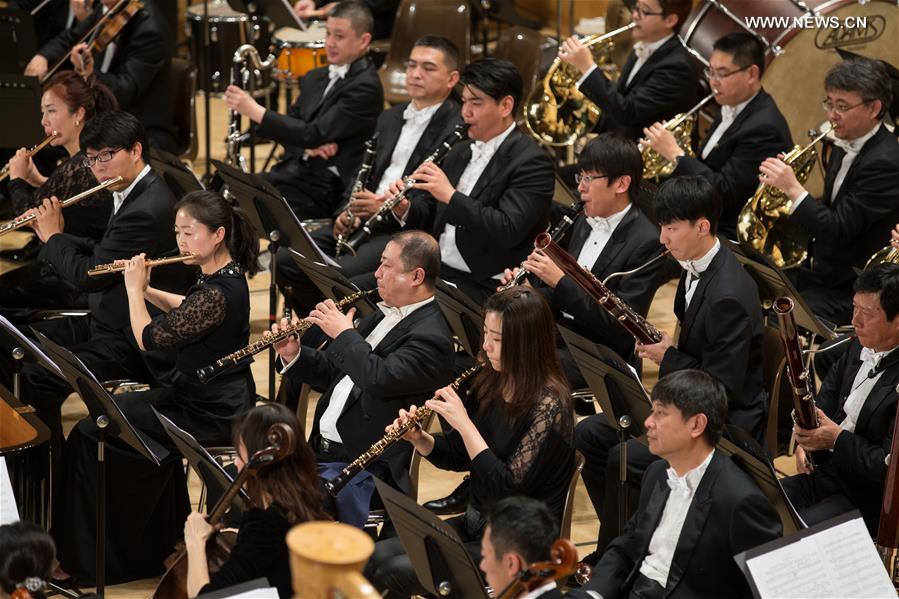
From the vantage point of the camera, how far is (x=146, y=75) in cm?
720

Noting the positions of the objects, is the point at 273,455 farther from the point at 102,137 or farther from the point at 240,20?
the point at 240,20

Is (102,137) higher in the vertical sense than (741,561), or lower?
lower

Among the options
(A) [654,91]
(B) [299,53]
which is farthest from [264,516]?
(B) [299,53]

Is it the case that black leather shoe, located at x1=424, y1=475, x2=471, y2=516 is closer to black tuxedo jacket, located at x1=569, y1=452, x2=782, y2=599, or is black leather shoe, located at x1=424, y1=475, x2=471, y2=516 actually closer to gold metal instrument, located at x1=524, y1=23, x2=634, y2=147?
black tuxedo jacket, located at x1=569, y1=452, x2=782, y2=599

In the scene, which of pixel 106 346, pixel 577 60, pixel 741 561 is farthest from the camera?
pixel 577 60

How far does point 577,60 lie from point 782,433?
2.35m

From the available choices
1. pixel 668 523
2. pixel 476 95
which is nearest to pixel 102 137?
pixel 476 95

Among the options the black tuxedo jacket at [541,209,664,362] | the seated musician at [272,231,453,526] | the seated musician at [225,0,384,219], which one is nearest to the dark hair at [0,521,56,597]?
the seated musician at [272,231,453,526]

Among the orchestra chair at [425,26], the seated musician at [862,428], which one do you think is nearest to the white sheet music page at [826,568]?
the seated musician at [862,428]

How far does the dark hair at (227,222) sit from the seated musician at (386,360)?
0.39m

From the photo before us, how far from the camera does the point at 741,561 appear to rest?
3.14m

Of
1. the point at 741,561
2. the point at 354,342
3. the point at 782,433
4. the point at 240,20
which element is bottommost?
the point at 240,20

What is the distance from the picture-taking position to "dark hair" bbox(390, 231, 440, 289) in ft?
14.7

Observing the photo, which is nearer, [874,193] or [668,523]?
[668,523]
